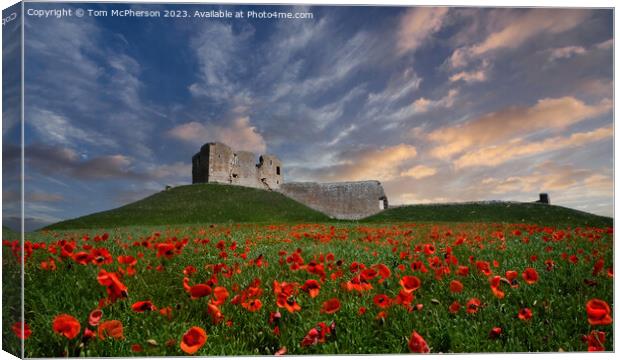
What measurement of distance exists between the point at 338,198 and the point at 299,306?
24.3m

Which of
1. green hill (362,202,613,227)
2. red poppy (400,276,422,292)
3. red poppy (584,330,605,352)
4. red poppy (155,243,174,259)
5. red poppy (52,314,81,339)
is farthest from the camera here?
green hill (362,202,613,227)

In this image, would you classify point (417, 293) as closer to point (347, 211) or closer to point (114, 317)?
point (114, 317)

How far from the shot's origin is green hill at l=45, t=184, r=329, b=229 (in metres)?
5.87

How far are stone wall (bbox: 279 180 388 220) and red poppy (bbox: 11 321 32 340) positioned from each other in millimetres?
19877

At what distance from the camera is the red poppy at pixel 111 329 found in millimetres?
2996

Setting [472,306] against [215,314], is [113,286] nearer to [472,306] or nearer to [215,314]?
[215,314]

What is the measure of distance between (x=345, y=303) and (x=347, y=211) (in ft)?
76.0

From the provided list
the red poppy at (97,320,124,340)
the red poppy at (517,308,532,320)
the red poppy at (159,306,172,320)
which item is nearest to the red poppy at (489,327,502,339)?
the red poppy at (517,308,532,320)

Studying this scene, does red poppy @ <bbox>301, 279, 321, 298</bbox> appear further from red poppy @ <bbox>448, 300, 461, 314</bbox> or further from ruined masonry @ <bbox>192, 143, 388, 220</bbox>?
ruined masonry @ <bbox>192, 143, 388, 220</bbox>

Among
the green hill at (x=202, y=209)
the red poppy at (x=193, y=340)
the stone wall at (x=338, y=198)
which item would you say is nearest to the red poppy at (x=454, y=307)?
the red poppy at (x=193, y=340)

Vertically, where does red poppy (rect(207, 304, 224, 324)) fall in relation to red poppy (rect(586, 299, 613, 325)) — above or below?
below

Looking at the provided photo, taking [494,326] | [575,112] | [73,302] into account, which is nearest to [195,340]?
[73,302]

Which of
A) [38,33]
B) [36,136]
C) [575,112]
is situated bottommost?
[36,136]

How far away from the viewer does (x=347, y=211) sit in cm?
2633
